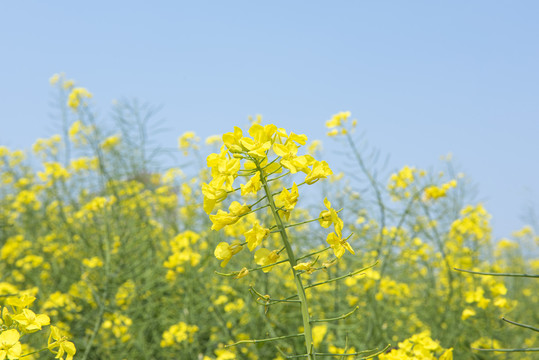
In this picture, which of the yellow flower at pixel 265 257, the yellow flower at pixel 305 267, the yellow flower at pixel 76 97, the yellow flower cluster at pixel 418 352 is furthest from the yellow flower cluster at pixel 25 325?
the yellow flower at pixel 76 97

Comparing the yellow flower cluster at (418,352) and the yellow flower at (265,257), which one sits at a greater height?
the yellow flower at (265,257)

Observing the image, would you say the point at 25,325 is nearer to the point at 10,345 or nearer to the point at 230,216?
the point at 10,345

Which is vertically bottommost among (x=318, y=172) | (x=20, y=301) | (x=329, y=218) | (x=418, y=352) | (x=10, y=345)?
(x=418, y=352)

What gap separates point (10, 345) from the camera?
129cm

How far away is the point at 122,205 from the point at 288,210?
3204 mm

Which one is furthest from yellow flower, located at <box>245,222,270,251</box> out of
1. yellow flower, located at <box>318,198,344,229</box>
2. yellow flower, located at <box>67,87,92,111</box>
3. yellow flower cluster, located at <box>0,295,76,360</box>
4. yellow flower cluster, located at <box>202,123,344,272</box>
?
yellow flower, located at <box>67,87,92,111</box>

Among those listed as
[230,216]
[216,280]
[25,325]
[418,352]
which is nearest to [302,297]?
[230,216]

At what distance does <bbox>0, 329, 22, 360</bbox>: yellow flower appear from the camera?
1267 mm

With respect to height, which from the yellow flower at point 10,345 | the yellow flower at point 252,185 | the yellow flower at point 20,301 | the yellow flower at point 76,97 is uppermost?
the yellow flower at point 76,97

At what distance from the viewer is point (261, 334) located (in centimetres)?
395

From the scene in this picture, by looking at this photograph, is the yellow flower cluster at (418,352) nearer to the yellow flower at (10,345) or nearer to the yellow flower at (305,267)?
the yellow flower at (305,267)

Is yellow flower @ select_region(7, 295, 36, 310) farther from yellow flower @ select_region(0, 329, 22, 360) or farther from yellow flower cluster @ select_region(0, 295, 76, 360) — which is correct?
yellow flower @ select_region(0, 329, 22, 360)

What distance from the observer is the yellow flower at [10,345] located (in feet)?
4.16

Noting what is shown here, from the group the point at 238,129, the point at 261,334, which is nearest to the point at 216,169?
the point at 238,129
